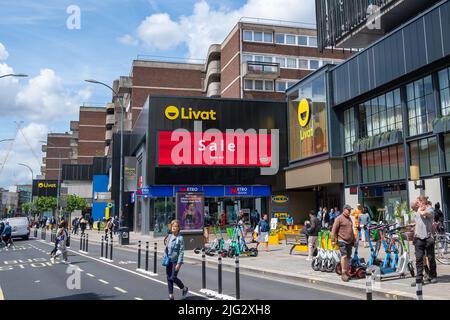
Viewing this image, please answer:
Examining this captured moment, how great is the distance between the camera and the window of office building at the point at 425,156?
22531mm

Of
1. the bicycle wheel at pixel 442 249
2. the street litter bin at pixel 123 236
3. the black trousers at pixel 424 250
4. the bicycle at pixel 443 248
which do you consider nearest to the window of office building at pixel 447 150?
the bicycle at pixel 443 248

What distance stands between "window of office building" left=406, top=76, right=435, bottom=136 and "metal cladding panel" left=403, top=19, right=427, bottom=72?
0.96 meters

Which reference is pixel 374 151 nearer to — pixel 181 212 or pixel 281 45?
pixel 181 212

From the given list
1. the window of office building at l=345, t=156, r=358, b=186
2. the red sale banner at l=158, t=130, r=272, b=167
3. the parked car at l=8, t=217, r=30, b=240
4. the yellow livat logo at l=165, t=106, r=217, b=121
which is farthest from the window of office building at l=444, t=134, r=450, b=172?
the parked car at l=8, t=217, r=30, b=240

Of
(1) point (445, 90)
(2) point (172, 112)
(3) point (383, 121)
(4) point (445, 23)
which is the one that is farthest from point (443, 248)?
(2) point (172, 112)

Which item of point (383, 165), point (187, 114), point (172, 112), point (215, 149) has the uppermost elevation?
point (172, 112)

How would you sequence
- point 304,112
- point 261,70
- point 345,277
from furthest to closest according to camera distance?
point 261,70 → point 304,112 → point 345,277

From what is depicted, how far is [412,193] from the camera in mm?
23672

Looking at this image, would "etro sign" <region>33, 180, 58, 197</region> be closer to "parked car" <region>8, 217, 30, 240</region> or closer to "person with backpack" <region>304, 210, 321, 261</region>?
"parked car" <region>8, 217, 30, 240</region>

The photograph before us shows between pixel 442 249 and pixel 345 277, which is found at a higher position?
pixel 442 249

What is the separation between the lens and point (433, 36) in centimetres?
2173

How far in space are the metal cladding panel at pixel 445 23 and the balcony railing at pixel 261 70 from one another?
29927 mm

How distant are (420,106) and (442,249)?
11.3 m

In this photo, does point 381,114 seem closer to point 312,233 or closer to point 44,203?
point 312,233
